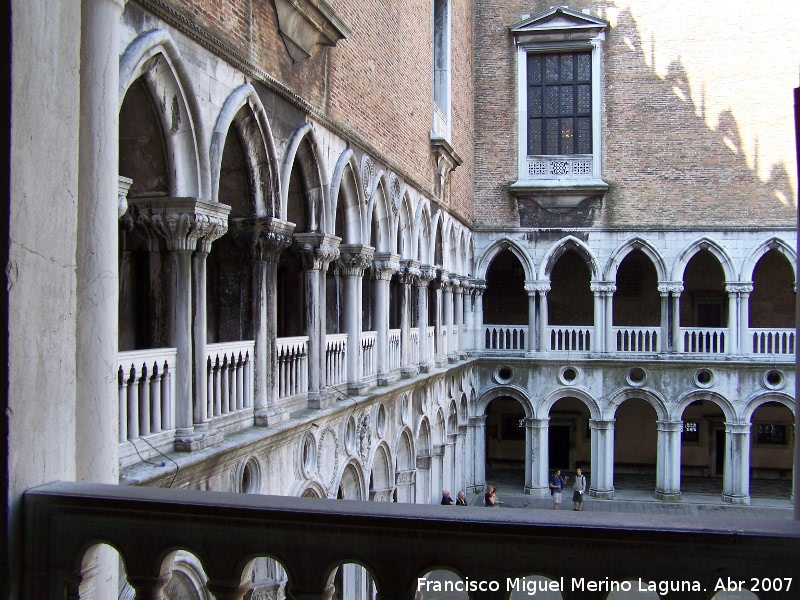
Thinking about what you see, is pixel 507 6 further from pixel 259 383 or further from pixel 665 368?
pixel 259 383

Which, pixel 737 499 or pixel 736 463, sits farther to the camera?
pixel 736 463

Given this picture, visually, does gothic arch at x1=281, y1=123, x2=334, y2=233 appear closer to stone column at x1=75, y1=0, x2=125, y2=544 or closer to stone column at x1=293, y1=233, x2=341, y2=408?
stone column at x1=293, y1=233, x2=341, y2=408

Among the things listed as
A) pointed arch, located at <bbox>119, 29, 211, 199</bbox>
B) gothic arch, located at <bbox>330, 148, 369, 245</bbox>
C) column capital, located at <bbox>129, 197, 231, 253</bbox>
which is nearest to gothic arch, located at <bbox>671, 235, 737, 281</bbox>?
gothic arch, located at <bbox>330, 148, 369, 245</bbox>

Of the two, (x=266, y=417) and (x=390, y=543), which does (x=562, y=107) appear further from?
(x=390, y=543)

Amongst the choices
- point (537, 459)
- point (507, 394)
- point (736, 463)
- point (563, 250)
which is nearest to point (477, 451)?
point (537, 459)

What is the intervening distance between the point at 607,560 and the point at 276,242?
19.1 feet

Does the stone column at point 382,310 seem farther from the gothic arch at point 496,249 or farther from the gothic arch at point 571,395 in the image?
the gothic arch at point 571,395

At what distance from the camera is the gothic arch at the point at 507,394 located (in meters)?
21.7

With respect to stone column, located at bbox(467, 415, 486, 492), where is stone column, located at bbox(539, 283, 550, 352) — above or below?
above

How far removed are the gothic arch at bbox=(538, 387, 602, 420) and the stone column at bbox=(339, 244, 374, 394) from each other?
11588 millimetres

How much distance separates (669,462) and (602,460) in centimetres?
165

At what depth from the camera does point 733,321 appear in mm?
21125

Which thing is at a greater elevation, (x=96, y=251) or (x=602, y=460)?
(x=96, y=251)

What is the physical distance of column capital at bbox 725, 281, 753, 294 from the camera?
833 inches
